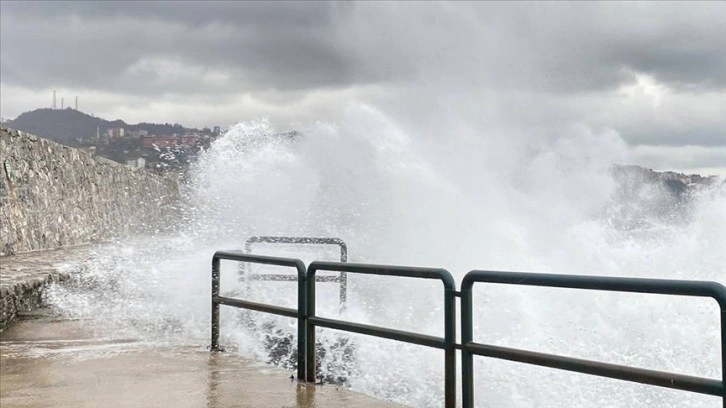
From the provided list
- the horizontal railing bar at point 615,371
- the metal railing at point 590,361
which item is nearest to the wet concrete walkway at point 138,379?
the metal railing at point 590,361

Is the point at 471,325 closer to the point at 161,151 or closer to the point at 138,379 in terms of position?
the point at 138,379

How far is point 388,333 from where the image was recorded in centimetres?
530

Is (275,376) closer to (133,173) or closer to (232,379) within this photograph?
(232,379)

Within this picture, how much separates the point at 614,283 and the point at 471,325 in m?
1.04

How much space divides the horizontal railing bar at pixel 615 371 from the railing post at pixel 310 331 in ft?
5.61

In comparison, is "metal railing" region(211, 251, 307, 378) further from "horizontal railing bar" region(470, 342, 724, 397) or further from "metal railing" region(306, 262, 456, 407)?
"horizontal railing bar" region(470, 342, 724, 397)

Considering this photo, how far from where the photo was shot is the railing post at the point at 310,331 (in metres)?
6.05

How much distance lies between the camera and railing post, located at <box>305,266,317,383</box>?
605cm

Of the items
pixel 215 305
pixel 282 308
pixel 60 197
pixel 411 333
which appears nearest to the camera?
pixel 411 333

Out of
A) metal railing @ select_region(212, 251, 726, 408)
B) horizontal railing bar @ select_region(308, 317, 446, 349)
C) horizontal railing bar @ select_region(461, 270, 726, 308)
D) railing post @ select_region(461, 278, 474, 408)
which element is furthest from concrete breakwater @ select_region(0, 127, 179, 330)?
horizontal railing bar @ select_region(461, 270, 726, 308)

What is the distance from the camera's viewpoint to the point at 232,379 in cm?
641

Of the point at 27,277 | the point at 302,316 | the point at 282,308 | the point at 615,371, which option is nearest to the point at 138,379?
the point at 282,308

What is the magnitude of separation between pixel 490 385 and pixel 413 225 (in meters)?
11.1

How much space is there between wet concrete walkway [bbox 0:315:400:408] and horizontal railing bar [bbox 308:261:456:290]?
2.93 feet
